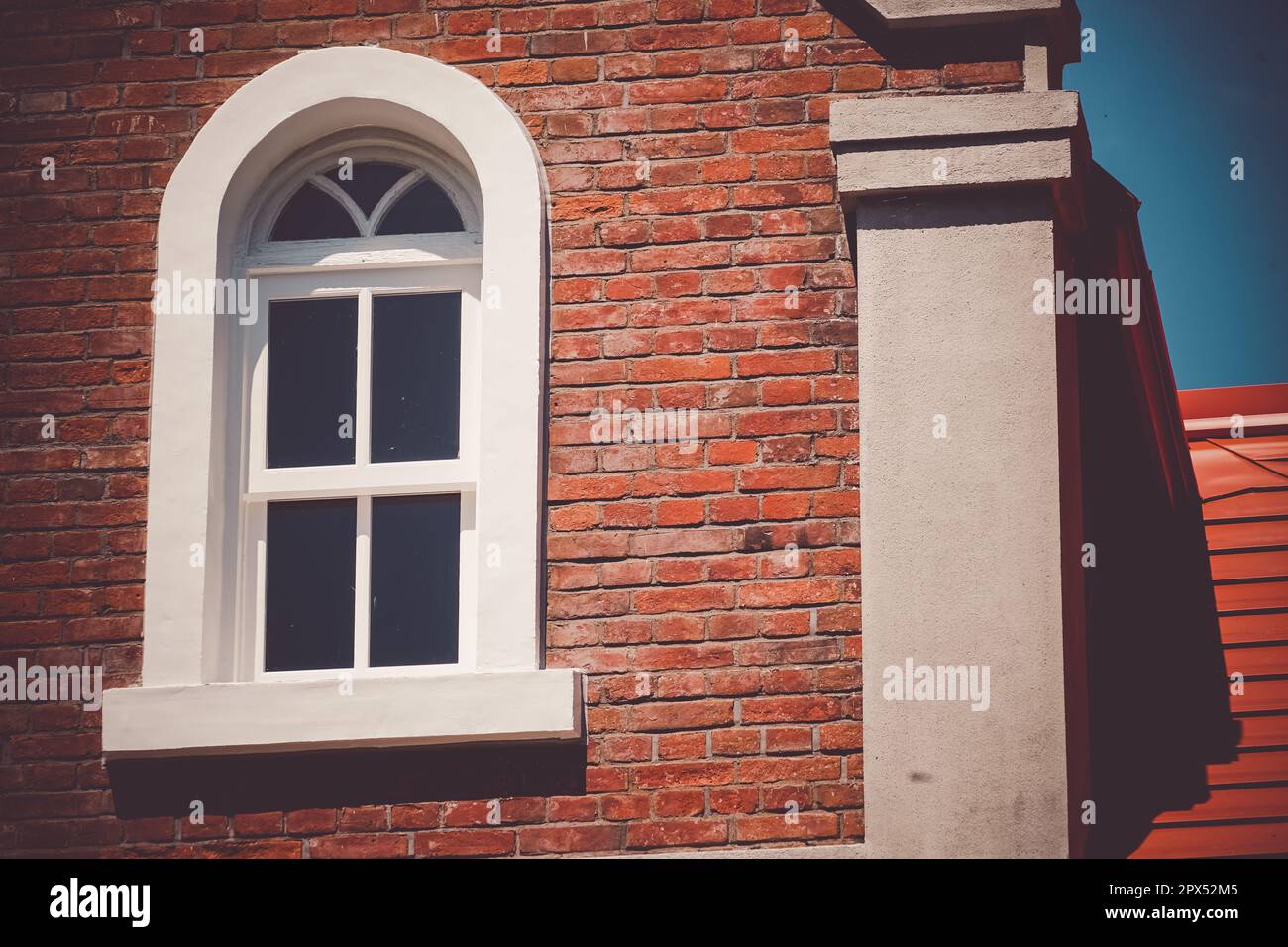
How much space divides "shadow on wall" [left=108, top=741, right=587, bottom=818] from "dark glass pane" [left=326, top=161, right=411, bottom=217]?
2.07m

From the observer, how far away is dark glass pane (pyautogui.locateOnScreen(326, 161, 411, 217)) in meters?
6.12

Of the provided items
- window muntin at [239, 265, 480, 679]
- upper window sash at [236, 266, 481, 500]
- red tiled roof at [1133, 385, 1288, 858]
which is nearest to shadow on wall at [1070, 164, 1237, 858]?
red tiled roof at [1133, 385, 1288, 858]

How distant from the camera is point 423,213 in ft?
19.9

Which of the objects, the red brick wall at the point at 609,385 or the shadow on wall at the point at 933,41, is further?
the shadow on wall at the point at 933,41

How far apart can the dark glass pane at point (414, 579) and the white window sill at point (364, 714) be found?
0.28 m

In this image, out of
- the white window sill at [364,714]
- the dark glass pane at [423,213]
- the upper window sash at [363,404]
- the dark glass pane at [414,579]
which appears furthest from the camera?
the dark glass pane at [423,213]

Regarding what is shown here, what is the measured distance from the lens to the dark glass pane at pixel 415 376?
5816mm

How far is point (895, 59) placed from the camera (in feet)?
19.2

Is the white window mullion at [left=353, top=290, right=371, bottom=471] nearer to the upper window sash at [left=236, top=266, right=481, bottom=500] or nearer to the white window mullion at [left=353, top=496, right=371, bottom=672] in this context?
the upper window sash at [left=236, top=266, right=481, bottom=500]

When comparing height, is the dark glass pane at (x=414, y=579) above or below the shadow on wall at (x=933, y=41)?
below

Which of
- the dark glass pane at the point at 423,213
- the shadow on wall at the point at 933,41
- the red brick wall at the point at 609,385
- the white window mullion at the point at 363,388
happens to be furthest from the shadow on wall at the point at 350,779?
the shadow on wall at the point at 933,41

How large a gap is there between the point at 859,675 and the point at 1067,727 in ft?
2.22

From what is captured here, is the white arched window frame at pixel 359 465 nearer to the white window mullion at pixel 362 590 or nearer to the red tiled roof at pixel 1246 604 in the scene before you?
the white window mullion at pixel 362 590

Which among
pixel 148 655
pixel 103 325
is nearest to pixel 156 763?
pixel 148 655
